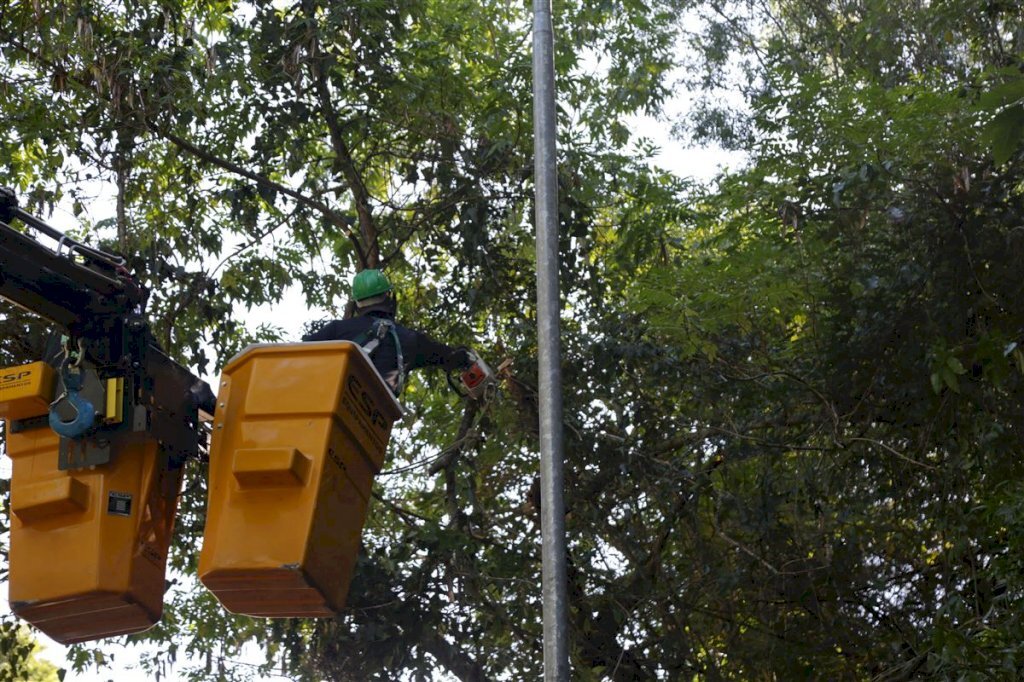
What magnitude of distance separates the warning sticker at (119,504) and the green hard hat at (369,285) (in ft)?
4.92

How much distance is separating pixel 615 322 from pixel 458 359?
111 inches

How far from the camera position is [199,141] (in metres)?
9.67

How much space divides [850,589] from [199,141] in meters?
5.14

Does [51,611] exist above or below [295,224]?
below

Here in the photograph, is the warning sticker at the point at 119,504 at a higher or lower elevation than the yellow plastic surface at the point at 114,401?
lower

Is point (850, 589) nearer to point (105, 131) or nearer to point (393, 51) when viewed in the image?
point (393, 51)

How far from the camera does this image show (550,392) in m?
4.65

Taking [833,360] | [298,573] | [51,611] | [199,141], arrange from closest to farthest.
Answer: [298,573] → [51,611] → [833,360] → [199,141]

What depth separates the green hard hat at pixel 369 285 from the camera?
6285 mm

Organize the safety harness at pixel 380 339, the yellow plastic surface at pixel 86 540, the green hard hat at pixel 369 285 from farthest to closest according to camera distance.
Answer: the green hard hat at pixel 369 285 < the safety harness at pixel 380 339 < the yellow plastic surface at pixel 86 540

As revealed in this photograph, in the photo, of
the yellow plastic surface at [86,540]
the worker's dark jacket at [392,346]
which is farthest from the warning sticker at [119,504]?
the worker's dark jacket at [392,346]

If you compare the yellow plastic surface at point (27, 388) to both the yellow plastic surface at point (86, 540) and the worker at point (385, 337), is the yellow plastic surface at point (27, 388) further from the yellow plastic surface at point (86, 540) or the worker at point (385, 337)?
the worker at point (385, 337)

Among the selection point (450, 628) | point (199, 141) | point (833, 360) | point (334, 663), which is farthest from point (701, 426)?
point (199, 141)

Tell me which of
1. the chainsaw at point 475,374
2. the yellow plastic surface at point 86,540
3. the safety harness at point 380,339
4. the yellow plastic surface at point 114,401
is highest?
the chainsaw at point 475,374
